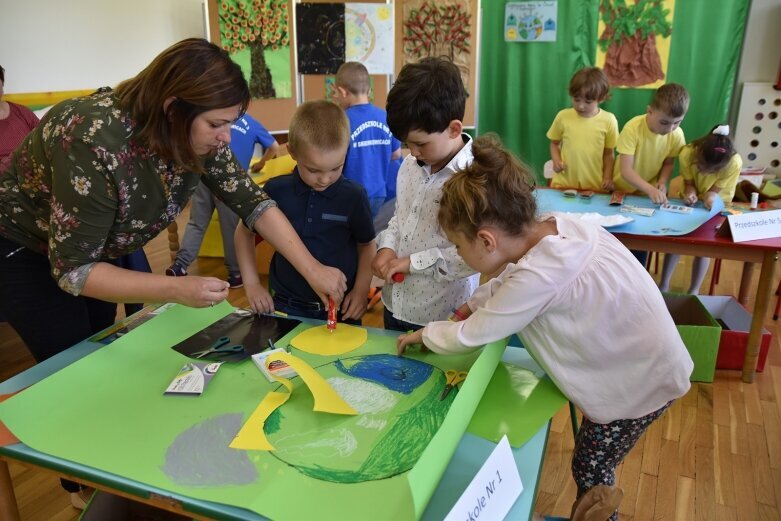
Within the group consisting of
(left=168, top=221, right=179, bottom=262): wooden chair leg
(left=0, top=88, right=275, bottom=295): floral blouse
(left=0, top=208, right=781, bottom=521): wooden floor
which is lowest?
(left=0, top=208, right=781, bottom=521): wooden floor

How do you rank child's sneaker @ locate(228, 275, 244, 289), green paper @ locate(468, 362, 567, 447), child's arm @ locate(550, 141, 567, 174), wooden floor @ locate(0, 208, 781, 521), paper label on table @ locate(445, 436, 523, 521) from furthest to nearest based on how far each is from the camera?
1. child's sneaker @ locate(228, 275, 244, 289)
2. child's arm @ locate(550, 141, 567, 174)
3. wooden floor @ locate(0, 208, 781, 521)
4. green paper @ locate(468, 362, 567, 447)
5. paper label on table @ locate(445, 436, 523, 521)

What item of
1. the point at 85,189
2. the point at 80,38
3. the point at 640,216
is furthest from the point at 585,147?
the point at 80,38

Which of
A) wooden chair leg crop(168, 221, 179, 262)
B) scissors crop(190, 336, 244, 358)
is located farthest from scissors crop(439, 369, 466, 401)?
wooden chair leg crop(168, 221, 179, 262)

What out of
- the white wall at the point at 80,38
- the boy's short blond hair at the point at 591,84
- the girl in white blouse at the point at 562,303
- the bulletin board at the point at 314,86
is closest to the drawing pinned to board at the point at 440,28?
the bulletin board at the point at 314,86

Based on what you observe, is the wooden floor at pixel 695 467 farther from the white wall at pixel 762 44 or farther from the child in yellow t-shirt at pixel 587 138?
the white wall at pixel 762 44

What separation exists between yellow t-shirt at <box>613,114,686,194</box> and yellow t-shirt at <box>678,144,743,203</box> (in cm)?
13

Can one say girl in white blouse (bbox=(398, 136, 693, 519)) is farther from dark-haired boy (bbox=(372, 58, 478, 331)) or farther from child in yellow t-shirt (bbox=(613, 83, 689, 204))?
child in yellow t-shirt (bbox=(613, 83, 689, 204))

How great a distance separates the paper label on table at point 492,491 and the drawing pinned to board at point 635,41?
14.0 feet

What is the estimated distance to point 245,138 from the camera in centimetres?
333

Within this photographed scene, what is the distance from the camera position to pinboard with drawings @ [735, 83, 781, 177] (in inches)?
165

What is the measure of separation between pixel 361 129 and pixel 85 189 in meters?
2.09

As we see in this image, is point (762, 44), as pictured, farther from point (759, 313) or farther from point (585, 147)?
point (759, 313)

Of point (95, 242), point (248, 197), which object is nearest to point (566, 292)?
point (248, 197)

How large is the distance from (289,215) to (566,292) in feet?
2.85
